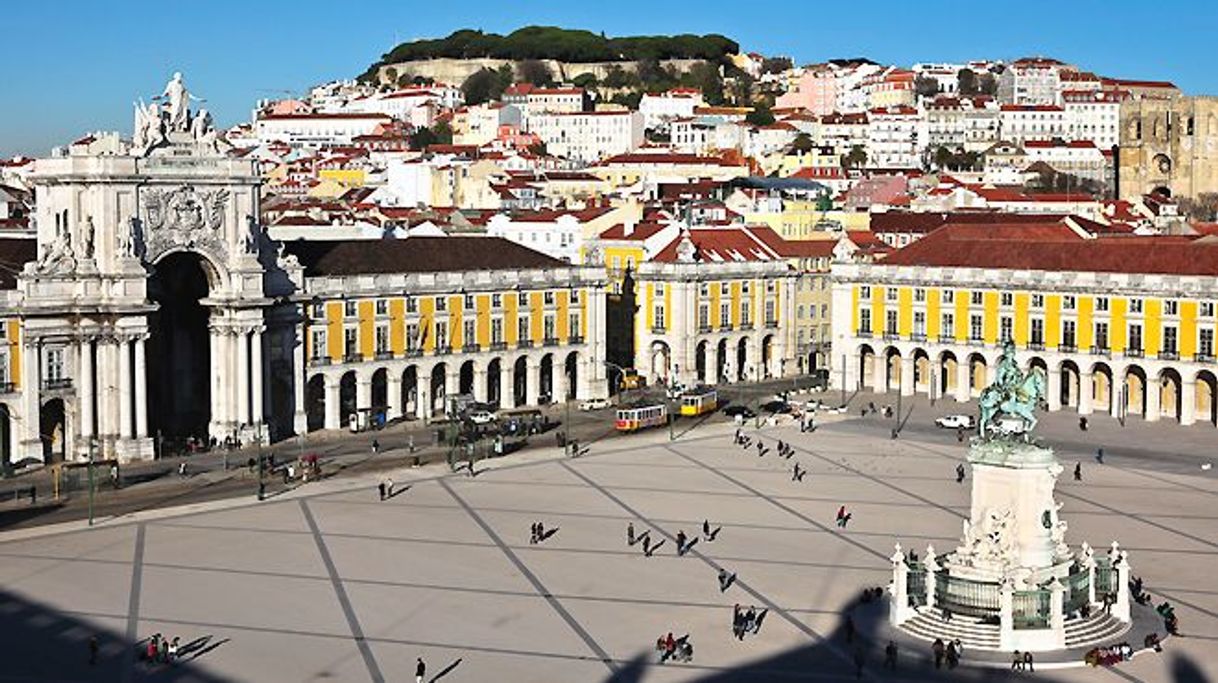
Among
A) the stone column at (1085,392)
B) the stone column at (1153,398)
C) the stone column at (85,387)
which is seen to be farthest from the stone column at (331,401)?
the stone column at (1153,398)

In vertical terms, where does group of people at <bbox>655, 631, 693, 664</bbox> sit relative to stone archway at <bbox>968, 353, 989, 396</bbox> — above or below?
below

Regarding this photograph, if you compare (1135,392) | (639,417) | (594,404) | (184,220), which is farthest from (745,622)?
(1135,392)

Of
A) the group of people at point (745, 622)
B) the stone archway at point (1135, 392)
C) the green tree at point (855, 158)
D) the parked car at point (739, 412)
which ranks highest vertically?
the green tree at point (855, 158)

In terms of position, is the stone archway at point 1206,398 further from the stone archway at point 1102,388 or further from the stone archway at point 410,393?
the stone archway at point 410,393

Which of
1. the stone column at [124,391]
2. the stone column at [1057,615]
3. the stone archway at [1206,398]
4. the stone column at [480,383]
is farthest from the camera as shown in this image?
the stone column at [480,383]

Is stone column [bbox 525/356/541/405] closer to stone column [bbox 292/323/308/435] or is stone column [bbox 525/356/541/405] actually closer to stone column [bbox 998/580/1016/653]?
stone column [bbox 292/323/308/435]

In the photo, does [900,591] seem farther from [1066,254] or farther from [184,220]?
[1066,254]

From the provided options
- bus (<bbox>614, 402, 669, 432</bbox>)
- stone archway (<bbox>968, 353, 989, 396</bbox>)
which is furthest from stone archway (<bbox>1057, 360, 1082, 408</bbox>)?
bus (<bbox>614, 402, 669, 432</bbox>)
